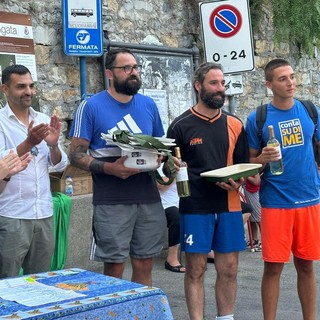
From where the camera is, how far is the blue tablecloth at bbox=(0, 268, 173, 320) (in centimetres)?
292

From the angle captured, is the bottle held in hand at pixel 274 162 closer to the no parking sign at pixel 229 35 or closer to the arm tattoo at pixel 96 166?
the arm tattoo at pixel 96 166

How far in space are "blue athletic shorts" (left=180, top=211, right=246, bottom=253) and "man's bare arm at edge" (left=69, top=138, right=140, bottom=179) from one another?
2.07ft

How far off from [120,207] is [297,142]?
131 centimetres

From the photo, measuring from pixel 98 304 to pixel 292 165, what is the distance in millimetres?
2314

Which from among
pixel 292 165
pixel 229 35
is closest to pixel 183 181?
pixel 292 165

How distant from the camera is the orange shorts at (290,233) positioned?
490 centimetres

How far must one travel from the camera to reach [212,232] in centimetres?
493

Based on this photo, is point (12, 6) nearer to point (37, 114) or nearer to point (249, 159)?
point (37, 114)

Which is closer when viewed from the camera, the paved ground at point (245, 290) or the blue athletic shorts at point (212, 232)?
the blue athletic shorts at point (212, 232)

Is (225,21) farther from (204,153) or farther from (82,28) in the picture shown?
(204,153)

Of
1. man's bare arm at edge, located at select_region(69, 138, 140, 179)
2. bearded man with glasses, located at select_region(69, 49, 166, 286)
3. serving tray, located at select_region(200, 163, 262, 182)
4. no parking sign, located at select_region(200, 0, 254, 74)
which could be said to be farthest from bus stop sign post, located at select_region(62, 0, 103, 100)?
serving tray, located at select_region(200, 163, 262, 182)

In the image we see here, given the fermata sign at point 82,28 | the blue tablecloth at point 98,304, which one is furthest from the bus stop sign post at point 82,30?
the blue tablecloth at point 98,304

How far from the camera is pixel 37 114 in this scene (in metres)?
4.92

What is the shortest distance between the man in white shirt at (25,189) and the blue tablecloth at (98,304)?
1179 millimetres
